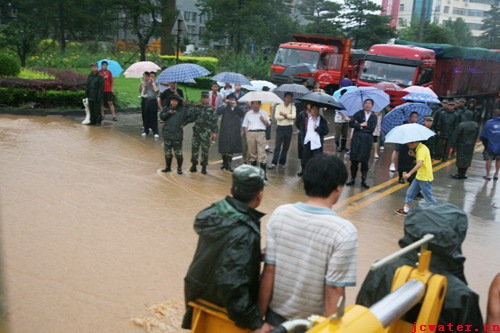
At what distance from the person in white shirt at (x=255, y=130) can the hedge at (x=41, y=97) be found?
781 cm

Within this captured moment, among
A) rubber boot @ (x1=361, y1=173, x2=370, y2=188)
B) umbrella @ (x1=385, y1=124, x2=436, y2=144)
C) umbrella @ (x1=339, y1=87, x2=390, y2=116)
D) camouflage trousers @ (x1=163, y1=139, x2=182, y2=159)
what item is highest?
umbrella @ (x1=339, y1=87, x2=390, y2=116)

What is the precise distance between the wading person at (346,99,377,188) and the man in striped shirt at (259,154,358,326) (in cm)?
773

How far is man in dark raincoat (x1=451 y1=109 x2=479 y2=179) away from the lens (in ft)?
41.2

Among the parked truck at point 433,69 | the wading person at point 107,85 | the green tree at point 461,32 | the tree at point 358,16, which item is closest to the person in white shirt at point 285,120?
the wading person at point 107,85

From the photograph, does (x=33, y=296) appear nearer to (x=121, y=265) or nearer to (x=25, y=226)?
(x=121, y=265)

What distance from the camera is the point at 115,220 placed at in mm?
7812

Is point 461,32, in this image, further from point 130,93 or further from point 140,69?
point 140,69

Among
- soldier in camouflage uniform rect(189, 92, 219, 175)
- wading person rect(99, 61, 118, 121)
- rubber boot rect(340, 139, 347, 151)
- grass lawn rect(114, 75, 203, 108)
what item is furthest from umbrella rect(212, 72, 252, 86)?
wading person rect(99, 61, 118, 121)

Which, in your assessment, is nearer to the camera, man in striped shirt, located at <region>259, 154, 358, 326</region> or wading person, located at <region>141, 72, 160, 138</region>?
man in striped shirt, located at <region>259, 154, 358, 326</region>

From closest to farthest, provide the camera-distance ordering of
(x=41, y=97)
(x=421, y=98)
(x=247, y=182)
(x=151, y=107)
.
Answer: (x=247, y=182) < (x=151, y=107) < (x=421, y=98) < (x=41, y=97)

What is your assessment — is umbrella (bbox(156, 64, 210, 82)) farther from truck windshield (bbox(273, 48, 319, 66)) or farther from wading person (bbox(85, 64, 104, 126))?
truck windshield (bbox(273, 48, 319, 66))

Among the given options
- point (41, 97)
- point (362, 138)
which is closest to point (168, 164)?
point (362, 138)

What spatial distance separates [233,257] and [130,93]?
761 inches

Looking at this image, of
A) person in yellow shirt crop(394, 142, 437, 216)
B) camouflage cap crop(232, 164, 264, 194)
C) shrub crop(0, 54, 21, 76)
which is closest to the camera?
camouflage cap crop(232, 164, 264, 194)
